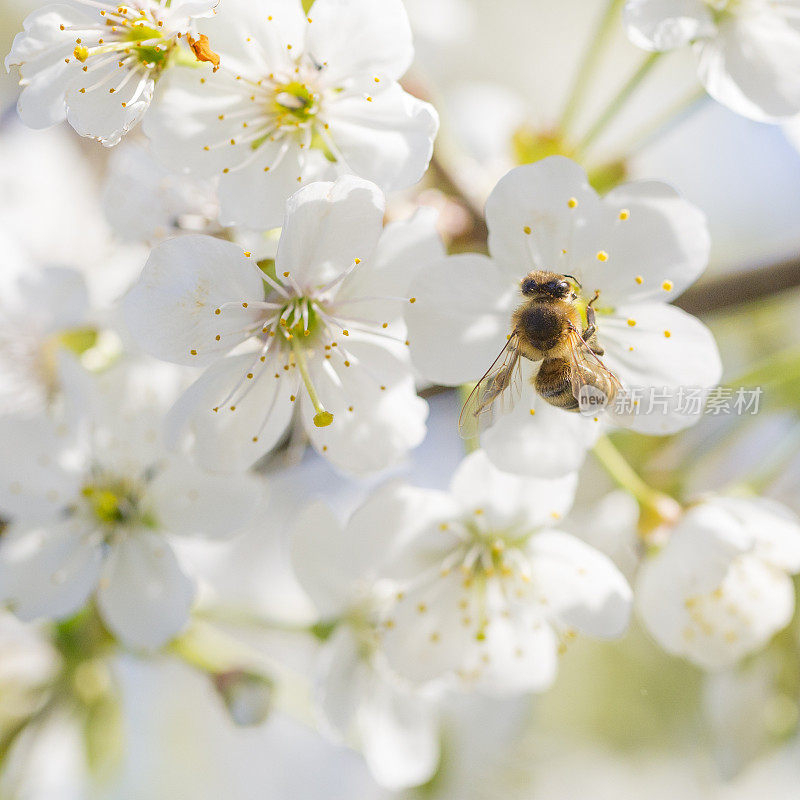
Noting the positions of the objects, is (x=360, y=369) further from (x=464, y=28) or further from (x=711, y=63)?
(x=464, y=28)

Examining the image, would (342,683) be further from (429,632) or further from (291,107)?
(291,107)

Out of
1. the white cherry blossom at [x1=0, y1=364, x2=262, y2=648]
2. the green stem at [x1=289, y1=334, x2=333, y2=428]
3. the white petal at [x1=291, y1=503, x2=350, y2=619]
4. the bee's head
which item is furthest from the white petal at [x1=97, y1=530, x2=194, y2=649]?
the bee's head

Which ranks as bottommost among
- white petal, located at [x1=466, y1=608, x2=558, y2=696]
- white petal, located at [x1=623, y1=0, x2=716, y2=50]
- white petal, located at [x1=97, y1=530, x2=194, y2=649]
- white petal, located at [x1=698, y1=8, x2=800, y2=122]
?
white petal, located at [x1=466, y1=608, x2=558, y2=696]

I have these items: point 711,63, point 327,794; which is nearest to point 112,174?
point 711,63

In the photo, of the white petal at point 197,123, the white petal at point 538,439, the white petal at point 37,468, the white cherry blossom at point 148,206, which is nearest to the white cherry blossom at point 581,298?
the white petal at point 538,439

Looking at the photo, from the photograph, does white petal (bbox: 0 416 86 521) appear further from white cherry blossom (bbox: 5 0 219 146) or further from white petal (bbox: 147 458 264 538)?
white cherry blossom (bbox: 5 0 219 146)

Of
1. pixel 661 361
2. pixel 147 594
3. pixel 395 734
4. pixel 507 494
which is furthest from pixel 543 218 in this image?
pixel 395 734
